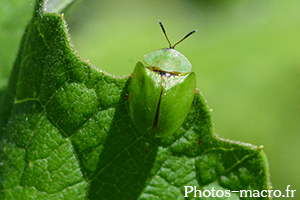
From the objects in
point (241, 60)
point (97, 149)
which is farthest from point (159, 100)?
point (241, 60)

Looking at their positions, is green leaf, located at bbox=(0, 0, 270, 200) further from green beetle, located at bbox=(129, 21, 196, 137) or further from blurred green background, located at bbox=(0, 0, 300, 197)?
blurred green background, located at bbox=(0, 0, 300, 197)

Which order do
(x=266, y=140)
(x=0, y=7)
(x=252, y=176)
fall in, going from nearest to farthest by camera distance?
(x=252, y=176), (x=0, y=7), (x=266, y=140)

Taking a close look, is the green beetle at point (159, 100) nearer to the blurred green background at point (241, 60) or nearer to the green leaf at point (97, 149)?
the green leaf at point (97, 149)

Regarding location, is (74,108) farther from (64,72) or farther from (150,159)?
(150,159)

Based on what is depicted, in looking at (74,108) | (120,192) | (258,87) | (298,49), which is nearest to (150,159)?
(120,192)

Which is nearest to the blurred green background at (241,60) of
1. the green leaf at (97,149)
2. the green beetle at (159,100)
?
the green beetle at (159,100)

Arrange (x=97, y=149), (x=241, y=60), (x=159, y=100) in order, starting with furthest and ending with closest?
(x=241, y=60), (x=159, y=100), (x=97, y=149)

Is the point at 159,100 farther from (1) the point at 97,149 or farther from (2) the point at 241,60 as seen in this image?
(2) the point at 241,60
